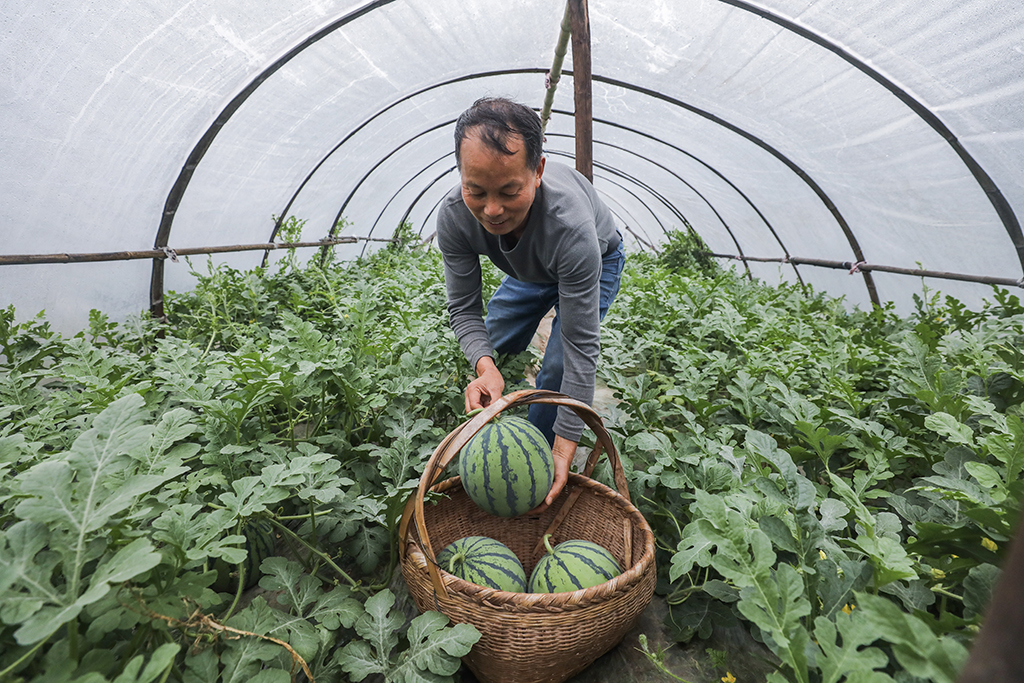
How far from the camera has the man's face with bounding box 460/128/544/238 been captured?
65.2 inches

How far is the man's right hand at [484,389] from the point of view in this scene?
2.09m

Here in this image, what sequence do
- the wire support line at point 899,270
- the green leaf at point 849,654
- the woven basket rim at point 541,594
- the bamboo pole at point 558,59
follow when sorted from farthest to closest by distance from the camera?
the bamboo pole at point 558,59, the wire support line at point 899,270, the woven basket rim at point 541,594, the green leaf at point 849,654

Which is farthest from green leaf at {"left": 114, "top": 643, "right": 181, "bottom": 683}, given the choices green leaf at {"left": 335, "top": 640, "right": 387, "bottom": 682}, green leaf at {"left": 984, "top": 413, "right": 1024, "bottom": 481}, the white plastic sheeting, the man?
the white plastic sheeting

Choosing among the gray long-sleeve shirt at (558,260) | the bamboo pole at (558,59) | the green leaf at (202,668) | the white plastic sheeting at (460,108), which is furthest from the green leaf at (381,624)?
the bamboo pole at (558,59)

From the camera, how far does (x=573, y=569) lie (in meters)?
1.68

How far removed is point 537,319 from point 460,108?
5.93m

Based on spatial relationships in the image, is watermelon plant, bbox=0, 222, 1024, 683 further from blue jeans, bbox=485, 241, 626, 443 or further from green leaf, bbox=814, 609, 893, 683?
blue jeans, bbox=485, 241, 626, 443

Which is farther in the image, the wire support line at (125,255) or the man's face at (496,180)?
the wire support line at (125,255)

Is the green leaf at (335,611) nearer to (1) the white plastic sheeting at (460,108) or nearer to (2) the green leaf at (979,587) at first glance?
(2) the green leaf at (979,587)

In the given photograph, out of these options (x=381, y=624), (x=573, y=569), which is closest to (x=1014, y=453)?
(x=573, y=569)

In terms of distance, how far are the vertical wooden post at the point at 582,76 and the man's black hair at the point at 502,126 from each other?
245 centimetres

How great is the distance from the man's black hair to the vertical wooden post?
245 centimetres

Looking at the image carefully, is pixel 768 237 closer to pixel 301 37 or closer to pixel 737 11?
pixel 737 11

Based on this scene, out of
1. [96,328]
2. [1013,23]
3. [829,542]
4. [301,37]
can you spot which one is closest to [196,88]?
[301,37]
